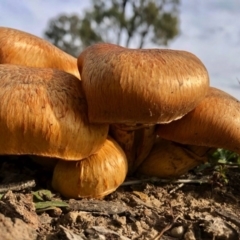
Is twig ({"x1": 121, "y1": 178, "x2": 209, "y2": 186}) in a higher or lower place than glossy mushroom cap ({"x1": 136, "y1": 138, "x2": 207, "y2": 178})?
lower

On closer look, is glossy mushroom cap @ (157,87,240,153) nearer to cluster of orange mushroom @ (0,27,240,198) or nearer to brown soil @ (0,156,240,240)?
cluster of orange mushroom @ (0,27,240,198)

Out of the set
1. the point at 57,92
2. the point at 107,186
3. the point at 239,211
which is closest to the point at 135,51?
the point at 57,92

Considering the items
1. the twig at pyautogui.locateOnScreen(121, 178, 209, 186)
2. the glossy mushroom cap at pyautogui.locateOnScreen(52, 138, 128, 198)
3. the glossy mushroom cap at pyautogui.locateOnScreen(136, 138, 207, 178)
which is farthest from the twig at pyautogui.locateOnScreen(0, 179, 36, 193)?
the glossy mushroom cap at pyautogui.locateOnScreen(136, 138, 207, 178)

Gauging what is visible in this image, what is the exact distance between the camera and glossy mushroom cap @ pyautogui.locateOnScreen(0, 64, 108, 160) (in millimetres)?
2094

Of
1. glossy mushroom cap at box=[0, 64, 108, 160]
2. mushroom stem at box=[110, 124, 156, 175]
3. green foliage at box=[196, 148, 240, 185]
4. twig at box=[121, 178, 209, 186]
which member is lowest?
twig at box=[121, 178, 209, 186]

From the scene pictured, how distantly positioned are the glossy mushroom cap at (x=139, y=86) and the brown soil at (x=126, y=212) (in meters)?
0.47

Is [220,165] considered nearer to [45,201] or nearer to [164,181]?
[164,181]

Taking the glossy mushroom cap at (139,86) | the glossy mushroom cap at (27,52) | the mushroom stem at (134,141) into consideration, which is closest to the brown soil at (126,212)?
the mushroom stem at (134,141)

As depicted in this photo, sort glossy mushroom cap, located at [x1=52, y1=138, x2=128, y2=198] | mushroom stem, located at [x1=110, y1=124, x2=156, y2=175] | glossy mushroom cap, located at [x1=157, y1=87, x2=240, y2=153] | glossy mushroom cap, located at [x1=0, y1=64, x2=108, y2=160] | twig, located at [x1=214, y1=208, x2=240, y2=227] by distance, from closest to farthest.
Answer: glossy mushroom cap, located at [x1=0, y1=64, x2=108, y2=160]
twig, located at [x1=214, y1=208, x2=240, y2=227]
glossy mushroom cap, located at [x1=52, y1=138, x2=128, y2=198]
glossy mushroom cap, located at [x1=157, y1=87, x2=240, y2=153]
mushroom stem, located at [x1=110, y1=124, x2=156, y2=175]

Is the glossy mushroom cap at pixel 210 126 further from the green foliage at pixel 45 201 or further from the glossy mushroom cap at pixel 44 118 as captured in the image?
the green foliage at pixel 45 201

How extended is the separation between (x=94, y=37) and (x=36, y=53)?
24.2 meters

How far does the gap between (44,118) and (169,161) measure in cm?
92

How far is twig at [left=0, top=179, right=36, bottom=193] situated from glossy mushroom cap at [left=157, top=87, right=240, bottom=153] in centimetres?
80

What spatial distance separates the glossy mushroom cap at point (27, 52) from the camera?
8.87 feet
